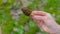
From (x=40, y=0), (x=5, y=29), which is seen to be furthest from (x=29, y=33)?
(x=40, y=0)

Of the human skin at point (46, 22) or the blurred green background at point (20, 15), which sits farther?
the blurred green background at point (20, 15)

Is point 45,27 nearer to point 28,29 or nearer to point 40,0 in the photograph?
point 28,29

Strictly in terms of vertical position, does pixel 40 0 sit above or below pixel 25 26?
above

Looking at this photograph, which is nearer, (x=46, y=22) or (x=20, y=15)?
(x=46, y=22)

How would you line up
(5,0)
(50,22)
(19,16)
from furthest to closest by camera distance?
(5,0) < (19,16) < (50,22)

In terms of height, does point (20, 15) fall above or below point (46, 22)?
below

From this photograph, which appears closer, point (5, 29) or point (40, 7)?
point (5, 29)

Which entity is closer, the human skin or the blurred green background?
the human skin

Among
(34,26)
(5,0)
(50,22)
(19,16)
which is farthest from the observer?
(5,0)
